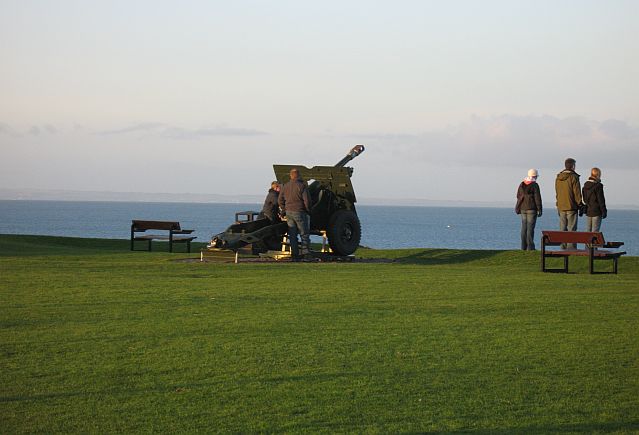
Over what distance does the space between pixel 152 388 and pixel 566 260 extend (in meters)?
14.4

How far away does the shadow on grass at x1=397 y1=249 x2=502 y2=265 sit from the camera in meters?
25.5

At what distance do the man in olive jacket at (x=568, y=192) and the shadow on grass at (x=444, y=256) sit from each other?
7.12 feet

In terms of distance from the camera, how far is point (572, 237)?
20578 mm

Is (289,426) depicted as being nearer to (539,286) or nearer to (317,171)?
(539,286)

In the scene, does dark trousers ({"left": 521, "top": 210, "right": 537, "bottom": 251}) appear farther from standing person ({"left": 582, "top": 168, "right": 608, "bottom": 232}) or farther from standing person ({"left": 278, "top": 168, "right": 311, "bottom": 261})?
standing person ({"left": 278, "top": 168, "right": 311, "bottom": 261})

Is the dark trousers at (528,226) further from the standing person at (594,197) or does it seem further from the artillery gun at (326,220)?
the artillery gun at (326,220)

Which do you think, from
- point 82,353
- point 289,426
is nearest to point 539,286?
point 82,353

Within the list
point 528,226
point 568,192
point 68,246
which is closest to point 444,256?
point 528,226

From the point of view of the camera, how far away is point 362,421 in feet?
25.1

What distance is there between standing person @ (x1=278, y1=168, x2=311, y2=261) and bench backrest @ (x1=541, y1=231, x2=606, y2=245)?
5.66 m

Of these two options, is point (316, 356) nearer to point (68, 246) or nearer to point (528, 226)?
point (528, 226)

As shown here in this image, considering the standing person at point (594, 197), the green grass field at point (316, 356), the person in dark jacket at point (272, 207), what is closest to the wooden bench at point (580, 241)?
A: the standing person at point (594, 197)

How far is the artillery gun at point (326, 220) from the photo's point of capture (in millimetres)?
25141

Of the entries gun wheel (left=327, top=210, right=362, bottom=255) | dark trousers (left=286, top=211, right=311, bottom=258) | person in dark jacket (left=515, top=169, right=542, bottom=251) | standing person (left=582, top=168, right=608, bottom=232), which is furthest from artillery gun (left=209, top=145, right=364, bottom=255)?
standing person (left=582, top=168, right=608, bottom=232)
